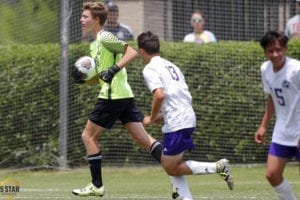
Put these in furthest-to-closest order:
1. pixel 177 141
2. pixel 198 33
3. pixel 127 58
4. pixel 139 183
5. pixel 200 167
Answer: pixel 198 33 < pixel 139 183 < pixel 127 58 < pixel 200 167 < pixel 177 141

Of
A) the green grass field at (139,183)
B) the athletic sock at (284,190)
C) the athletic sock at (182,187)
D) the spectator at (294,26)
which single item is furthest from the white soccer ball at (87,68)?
the spectator at (294,26)

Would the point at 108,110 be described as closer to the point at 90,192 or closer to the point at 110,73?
the point at 110,73

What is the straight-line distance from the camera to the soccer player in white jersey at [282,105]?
7.69 metres

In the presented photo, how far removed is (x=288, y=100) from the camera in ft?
25.3

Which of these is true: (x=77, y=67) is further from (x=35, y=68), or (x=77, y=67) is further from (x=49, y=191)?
(x=35, y=68)

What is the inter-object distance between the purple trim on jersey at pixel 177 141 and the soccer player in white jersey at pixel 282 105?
3.07 feet

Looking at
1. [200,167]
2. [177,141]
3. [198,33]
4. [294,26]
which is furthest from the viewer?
[198,33]

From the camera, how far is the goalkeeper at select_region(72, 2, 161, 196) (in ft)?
31.8

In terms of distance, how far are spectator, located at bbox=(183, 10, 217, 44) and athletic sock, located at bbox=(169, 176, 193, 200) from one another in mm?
6210

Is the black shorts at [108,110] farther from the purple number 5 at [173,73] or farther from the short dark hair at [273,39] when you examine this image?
the short dark hair at [273,39]

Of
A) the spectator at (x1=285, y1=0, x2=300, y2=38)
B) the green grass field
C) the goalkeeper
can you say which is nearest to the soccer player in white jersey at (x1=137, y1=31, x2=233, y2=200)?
the goalkeeper

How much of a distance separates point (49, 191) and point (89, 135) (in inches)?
56.7

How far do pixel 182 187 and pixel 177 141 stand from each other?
0.48 meters

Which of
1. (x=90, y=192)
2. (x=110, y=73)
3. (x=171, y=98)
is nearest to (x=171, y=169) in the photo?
(x=171, y=98)
